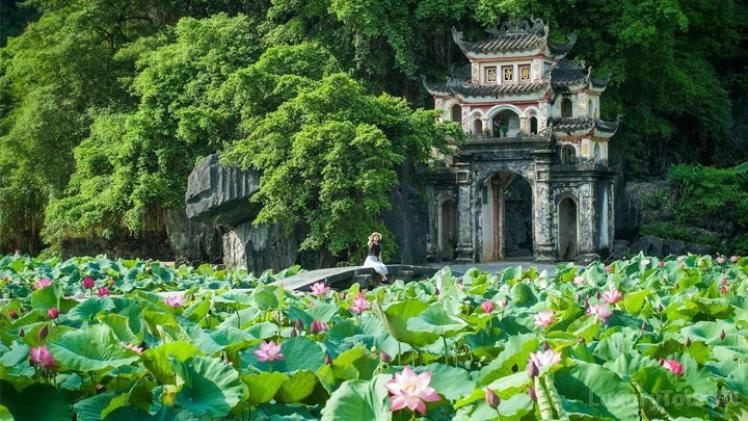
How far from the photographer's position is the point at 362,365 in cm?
383

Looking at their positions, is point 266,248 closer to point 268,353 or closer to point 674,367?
point 268,353

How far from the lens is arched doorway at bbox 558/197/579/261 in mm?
26859

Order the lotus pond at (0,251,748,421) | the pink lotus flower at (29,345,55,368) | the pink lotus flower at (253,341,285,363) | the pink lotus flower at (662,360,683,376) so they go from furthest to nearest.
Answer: the pink lotus flower at (253,341,285,363)
the pink lotus flower at (662,360,683,376)
the pink lotus flower at (29,345,55,368)
the lotus pond at (0,251,748,421)

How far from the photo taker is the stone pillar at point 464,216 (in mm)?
25672

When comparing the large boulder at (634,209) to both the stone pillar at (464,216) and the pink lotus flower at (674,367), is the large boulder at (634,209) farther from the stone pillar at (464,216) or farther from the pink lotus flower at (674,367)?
the pink lotus flower at (674,367)

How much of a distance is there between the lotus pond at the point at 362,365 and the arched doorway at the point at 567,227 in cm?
2140

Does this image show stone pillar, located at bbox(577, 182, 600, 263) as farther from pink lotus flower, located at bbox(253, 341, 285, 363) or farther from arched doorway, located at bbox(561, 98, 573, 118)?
pink lotus flower, located at bbox(253, 341, 285, 363)

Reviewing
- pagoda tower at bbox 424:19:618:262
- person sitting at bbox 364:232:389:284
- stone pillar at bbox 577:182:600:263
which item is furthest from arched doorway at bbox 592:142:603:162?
person sitting at bbox 364:232:389:284

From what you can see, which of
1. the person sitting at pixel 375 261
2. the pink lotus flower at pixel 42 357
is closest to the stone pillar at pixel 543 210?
the person sitting at pixel 375 261

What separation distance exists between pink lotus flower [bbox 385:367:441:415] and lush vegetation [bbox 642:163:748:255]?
84.0ft

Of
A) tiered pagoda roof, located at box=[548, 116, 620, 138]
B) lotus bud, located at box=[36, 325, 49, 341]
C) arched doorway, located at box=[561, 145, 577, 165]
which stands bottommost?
lotus bud, located at box=[36, 325, 49, 341]

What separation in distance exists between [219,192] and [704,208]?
13.3 m

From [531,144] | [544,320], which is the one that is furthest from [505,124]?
[544,320]

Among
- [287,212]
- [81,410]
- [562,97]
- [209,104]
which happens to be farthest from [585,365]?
[562,97]
